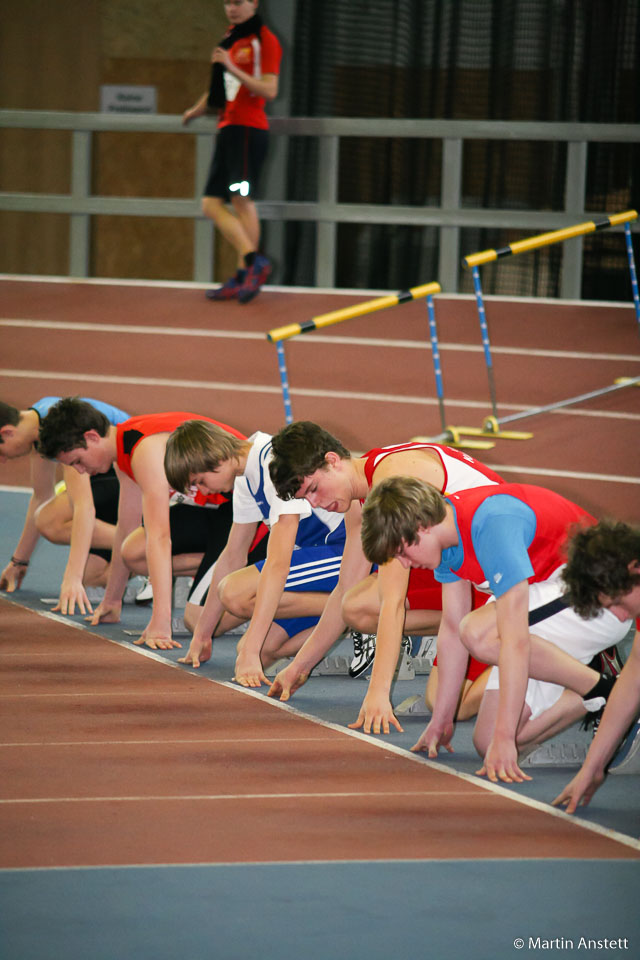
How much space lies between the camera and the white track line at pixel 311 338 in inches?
340

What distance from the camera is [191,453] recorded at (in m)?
4.47

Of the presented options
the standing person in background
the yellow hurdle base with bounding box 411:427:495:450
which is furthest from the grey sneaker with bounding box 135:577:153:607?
the standing person in background

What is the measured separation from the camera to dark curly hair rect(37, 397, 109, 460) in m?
5.05

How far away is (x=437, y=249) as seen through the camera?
414 inches

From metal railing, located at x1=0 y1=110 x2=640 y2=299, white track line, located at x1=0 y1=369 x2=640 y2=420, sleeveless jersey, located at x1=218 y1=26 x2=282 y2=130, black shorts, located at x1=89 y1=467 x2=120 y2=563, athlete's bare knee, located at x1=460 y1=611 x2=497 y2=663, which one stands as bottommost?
black shorts, located at x1=89 y1=467 x2=120 y2=563

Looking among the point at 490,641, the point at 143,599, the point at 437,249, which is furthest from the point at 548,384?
the point at 490,641

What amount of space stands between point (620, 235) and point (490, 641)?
6.72 m

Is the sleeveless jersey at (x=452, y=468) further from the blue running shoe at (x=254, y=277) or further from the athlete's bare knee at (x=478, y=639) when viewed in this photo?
the blue running shoe at (x=254, y=277)

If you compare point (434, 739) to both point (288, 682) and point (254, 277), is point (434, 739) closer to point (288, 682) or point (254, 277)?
point (288, 682)

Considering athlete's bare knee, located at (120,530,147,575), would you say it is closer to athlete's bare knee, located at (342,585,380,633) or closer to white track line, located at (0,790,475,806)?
athlete's bare knee, located at (342,585,380,633)

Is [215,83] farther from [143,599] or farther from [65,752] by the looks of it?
[65,752]

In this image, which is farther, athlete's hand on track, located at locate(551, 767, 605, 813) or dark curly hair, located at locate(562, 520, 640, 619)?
athlete's hand on track, located at locate(551, 767, 605, 813)

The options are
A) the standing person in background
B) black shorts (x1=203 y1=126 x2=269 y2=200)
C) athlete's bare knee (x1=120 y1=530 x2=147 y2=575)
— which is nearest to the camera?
athlete's bare knee (x1=120 y1=530 x2=147 y2=575)

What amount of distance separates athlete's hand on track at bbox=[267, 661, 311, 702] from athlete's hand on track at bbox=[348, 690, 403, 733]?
357 mm
